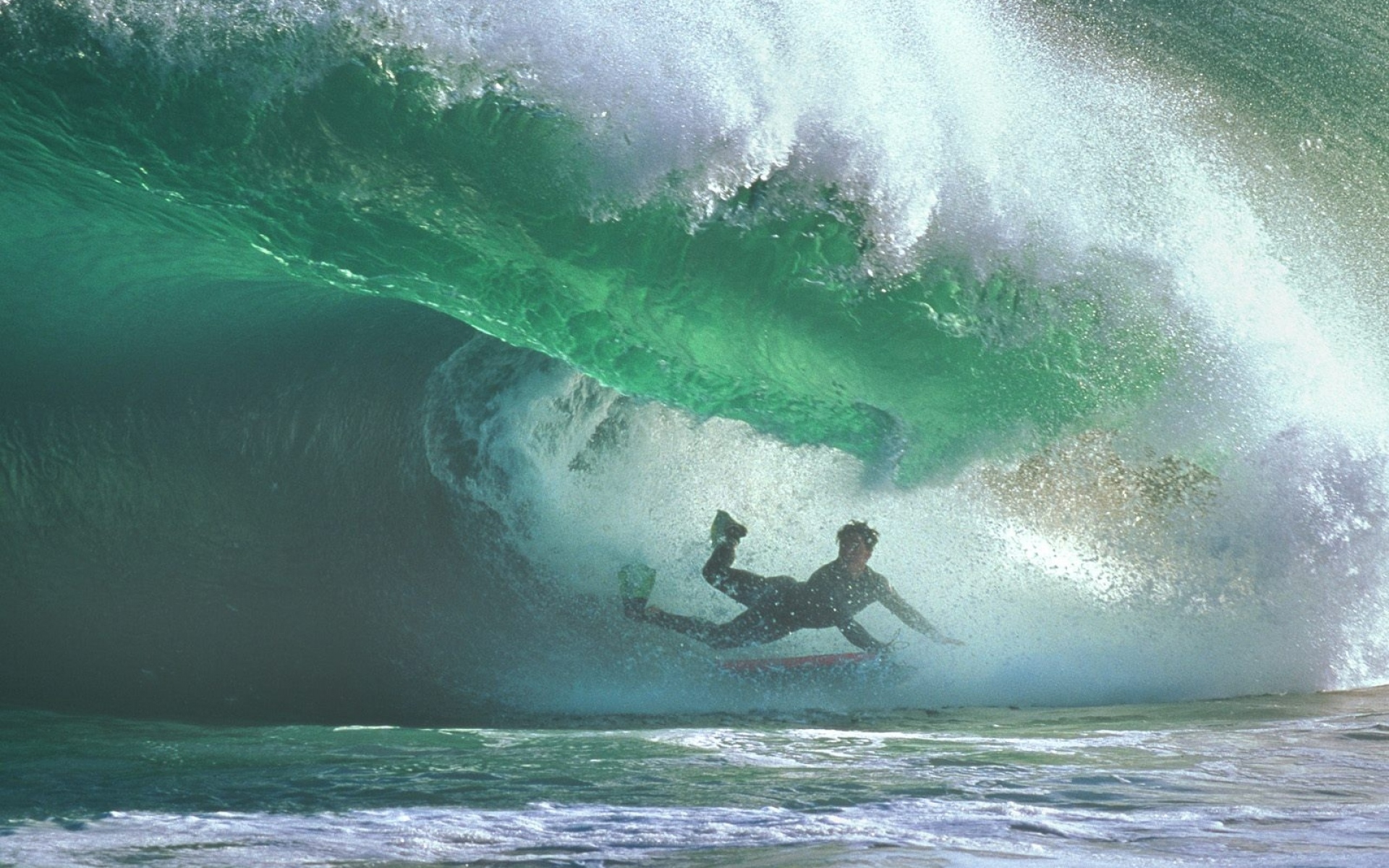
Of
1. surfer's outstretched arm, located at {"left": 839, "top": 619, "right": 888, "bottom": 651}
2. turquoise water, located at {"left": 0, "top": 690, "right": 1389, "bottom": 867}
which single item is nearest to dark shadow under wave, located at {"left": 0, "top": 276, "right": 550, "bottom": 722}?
turquoise water, located at {"left": 0, "top": 690, "right": 1389, "bottom": 867}

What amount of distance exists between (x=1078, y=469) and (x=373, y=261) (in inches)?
131

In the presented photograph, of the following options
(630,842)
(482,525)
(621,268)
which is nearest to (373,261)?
(621,268)

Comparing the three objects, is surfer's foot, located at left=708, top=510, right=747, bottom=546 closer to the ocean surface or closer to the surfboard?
the ocean surface

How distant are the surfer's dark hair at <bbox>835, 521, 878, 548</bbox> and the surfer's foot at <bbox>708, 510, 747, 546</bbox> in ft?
1.52

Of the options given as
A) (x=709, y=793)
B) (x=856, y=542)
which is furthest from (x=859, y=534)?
(x=709, y=793)

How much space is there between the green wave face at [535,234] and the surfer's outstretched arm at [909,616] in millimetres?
572

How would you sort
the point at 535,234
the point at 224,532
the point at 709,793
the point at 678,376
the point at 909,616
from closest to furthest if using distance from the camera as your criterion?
the point at 709,793 → the point at 535,234 → the point at 678,376 → the point at 909,616 → the point at 224,532

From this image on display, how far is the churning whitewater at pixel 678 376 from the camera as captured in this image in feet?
15.3

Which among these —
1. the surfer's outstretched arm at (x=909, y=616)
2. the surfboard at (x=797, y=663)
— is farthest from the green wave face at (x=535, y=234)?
the surfboard at (x=797, y=663)

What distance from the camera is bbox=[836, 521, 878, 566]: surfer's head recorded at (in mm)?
5484

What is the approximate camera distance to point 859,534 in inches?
217

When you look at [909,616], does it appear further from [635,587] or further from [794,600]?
[635,587]

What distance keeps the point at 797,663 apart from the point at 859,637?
1.09 feet

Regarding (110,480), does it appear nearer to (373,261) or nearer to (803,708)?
(373,261)
